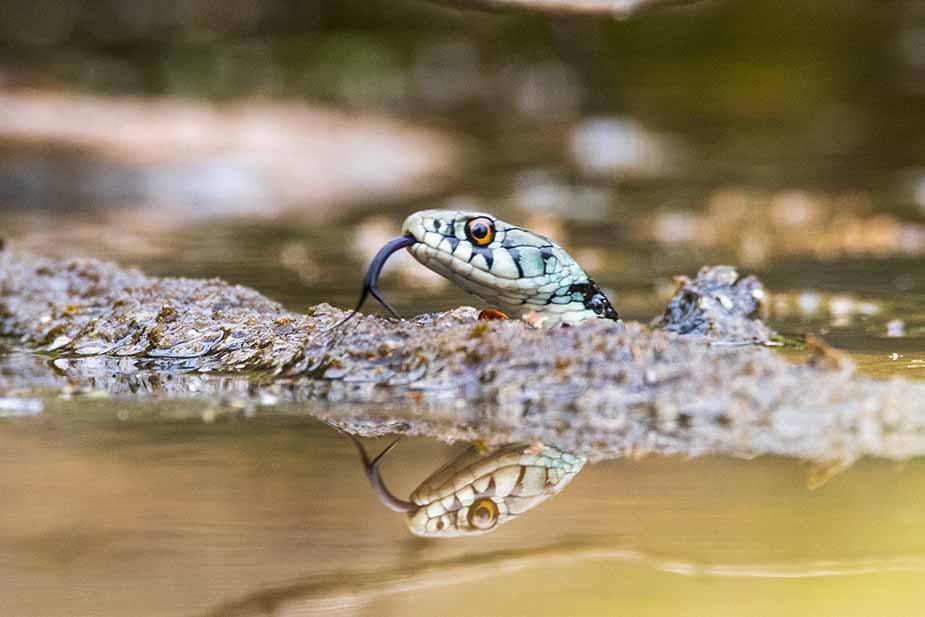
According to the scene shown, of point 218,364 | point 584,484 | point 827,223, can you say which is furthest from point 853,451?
point 827,223

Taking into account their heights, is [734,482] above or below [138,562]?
above

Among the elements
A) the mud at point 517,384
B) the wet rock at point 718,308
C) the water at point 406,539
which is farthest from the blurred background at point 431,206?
the wet rock at point 718,308

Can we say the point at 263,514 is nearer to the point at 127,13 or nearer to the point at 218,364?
the point at 218,364

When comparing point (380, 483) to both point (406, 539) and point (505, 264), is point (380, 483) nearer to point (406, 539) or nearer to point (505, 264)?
point (406, 539)

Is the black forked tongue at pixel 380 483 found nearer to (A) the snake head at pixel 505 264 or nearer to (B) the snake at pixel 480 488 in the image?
(B) the snake at pixel 480 488

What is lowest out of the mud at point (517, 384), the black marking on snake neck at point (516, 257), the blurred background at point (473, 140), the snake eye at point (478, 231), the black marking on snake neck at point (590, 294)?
the mud at point (517, 384)

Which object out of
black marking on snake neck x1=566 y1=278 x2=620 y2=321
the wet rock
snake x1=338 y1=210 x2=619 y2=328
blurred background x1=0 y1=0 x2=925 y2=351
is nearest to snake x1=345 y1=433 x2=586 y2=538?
snake x1=338 y1=210 x2=619 y2=328

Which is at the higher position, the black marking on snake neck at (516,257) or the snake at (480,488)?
the black marking on snake neck at (516,257)

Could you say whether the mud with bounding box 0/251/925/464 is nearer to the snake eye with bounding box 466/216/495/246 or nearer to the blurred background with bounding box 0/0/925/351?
the snake eye with bounding box 466/216/495/246
